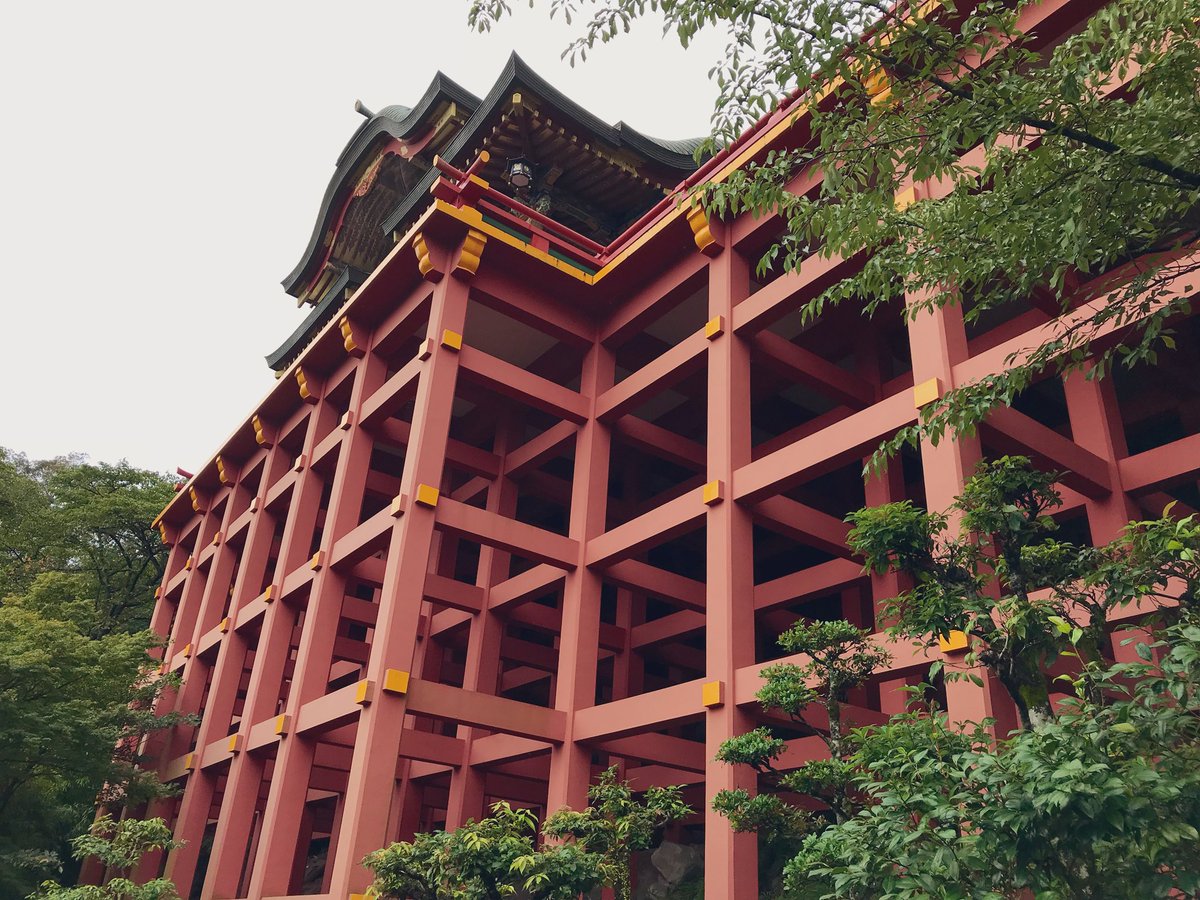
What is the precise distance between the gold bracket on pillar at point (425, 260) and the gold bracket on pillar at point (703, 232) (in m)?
4.11

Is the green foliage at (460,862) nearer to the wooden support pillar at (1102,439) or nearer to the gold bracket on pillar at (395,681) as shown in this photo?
the gold bracket on pillar at (395,681)

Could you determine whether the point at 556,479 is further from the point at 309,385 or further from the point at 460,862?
the point at 460,862

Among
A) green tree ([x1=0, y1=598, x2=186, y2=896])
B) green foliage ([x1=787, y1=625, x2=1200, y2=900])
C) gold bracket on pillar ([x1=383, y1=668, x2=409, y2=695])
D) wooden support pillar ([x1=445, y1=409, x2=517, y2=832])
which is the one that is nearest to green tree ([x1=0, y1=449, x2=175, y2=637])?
green tree ([x1=0, y1=598, x2=186, y2=896])

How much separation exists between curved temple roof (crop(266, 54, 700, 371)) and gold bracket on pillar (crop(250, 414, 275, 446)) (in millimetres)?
2931

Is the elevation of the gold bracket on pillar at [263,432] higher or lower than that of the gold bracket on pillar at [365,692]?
higher

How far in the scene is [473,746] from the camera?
15.3 m

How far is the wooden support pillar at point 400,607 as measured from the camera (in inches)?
462

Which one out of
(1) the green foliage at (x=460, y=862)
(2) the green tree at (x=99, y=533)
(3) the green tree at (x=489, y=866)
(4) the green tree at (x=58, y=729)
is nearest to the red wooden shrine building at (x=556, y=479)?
(4) the green tree at (x=58, y=729)

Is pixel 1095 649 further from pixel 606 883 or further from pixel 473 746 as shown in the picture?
pixel 473 746

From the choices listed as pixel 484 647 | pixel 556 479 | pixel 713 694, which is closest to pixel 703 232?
pixel 713 694

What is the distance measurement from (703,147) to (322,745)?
14.3 meters

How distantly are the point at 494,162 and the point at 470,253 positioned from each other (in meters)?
4.72

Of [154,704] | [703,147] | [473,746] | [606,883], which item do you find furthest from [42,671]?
[703,147]

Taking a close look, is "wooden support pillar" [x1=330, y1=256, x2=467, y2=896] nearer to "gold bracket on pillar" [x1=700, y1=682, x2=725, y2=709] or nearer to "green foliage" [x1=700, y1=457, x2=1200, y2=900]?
"gold bracket on pillar" [x1=700, y1=682, x2=725, y2=709]
